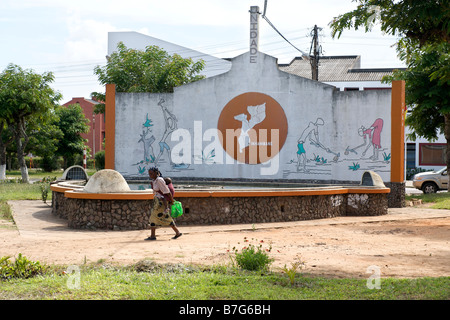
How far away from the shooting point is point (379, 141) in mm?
21156

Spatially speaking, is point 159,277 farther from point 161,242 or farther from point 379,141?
point 379,141

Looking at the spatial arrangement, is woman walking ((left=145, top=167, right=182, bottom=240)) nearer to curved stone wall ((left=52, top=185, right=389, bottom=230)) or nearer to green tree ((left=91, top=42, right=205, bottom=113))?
curved stone wall ((left=52, top=185, right=389, bottom=230))

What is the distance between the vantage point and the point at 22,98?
29578mm

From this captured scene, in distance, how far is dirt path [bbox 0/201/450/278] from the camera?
31.4 ft

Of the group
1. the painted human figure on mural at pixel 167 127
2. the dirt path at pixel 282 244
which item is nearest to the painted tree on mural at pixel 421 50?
the dirt path at pixel 282 244

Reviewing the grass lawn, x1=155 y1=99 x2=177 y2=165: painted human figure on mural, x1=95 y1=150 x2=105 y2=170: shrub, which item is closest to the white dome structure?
the grass lawn

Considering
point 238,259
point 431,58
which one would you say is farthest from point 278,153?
point 238,259

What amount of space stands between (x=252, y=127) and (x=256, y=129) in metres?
0.19

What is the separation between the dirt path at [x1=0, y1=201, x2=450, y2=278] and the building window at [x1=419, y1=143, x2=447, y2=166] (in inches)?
1204

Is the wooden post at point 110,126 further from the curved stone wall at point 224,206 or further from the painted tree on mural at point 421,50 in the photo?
the painted tree on mural at point 421,50

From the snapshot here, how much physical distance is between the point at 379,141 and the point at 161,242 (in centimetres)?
1195

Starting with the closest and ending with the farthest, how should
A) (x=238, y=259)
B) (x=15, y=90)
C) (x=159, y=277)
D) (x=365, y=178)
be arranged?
(x=159, y=277), (x=238, y=259), (x=365, y=178), (x=15, y=90)

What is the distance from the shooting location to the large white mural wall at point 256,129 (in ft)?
70.6

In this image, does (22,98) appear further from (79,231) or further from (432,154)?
(432,154)
